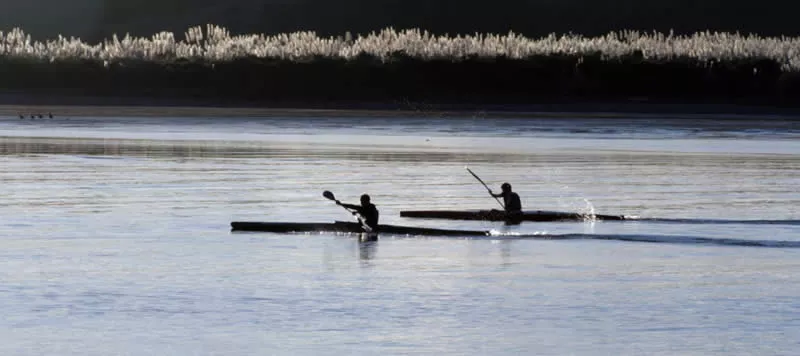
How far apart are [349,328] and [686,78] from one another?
9734 cm

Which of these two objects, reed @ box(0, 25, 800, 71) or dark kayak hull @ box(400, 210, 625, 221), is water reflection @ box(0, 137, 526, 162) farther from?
reed @ box(0, 25, 800, 71)

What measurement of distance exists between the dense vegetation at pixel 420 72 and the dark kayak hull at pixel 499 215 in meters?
79.0

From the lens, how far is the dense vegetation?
4739 inches

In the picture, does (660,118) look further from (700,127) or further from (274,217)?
(274,217)

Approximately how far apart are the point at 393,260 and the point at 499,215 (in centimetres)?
667

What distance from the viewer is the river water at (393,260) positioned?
25062 millimetres

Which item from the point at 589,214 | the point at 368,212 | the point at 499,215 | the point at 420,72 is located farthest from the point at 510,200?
the point at 420,72

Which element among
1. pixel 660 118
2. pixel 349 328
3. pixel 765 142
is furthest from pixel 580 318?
pixel 660 118

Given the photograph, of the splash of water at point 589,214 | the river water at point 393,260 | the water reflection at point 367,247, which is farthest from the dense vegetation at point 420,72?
the water reflection at point 367,247

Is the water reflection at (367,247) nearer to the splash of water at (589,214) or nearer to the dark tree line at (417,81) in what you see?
the splash of water at (589,214)

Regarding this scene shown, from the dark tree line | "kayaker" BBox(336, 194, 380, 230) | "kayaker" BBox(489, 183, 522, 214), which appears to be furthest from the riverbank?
"kayaker" BBox(336, 194, 380, 230)

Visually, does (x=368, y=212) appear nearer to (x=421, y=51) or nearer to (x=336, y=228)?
(x=336, y=228)

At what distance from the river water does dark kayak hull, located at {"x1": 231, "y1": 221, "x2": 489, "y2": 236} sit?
0.58ft

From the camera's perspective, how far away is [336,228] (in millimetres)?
37125
